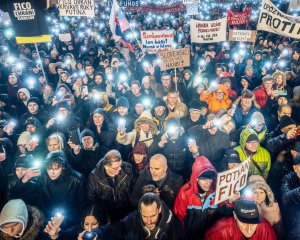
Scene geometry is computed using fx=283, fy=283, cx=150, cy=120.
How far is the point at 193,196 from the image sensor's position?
3535 millimetres

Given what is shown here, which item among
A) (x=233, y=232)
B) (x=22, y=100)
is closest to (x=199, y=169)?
(x=233, y=232)

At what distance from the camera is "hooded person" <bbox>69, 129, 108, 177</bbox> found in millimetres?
4773

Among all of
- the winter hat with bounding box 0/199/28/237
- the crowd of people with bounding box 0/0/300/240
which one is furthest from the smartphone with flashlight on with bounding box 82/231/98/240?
the winter hat with bounding box 0/199/28/237

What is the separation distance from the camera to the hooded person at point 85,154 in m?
4.77

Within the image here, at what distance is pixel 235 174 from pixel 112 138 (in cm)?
281

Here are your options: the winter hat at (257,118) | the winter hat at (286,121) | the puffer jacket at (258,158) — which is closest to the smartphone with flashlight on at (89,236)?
the puffer jacket at (258,158)

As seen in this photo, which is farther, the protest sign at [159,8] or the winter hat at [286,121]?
the protest sign at [159,8]

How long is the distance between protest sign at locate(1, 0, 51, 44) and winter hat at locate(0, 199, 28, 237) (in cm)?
505

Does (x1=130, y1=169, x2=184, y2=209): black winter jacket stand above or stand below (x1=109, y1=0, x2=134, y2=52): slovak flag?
below

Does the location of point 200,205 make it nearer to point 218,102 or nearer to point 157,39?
point 218,102

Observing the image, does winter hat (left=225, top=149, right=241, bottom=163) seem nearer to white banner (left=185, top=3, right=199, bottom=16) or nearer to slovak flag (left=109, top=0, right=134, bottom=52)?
slovak flag (left=109, top=0, right=134, bottom=52)

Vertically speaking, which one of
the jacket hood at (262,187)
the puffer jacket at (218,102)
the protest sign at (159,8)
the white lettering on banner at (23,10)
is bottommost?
the protest sign at (159,8)

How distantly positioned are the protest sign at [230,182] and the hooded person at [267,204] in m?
0.17

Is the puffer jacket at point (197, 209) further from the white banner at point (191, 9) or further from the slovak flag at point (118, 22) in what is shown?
the white banner at point (191, 9)
